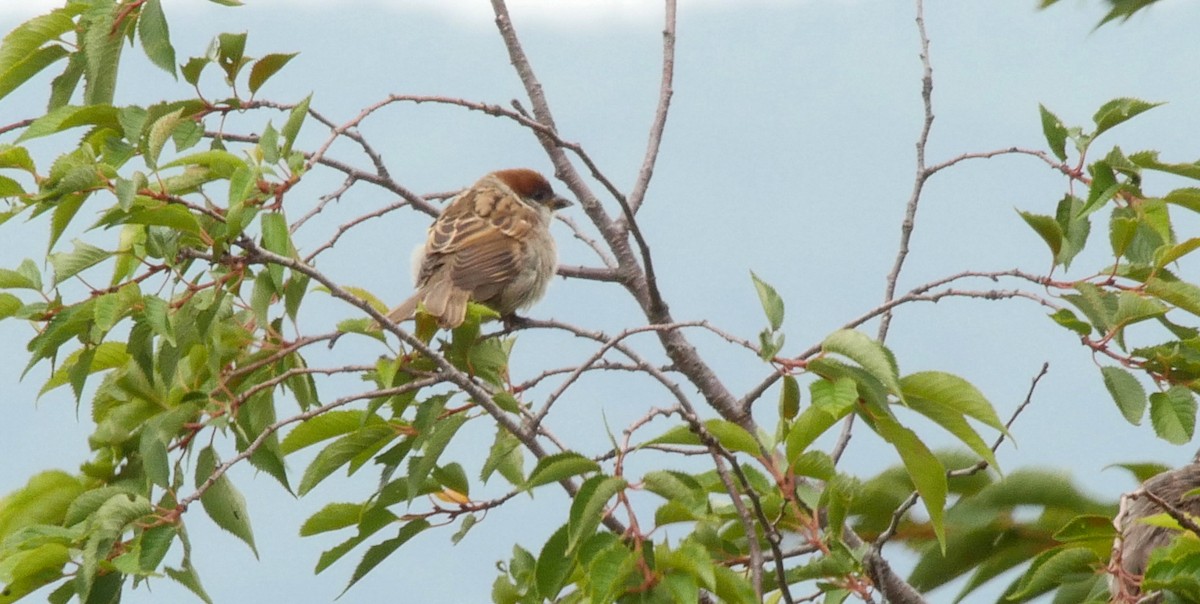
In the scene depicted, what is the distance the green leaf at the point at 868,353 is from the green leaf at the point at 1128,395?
868 millimetres

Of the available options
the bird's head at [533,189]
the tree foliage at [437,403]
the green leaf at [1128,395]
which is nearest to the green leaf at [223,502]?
the tree foliage at [437,403]

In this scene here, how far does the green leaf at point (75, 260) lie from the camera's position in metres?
2.93

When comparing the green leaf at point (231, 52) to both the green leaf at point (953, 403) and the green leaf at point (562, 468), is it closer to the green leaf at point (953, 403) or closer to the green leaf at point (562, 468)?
the green leaf at point (562, 468)

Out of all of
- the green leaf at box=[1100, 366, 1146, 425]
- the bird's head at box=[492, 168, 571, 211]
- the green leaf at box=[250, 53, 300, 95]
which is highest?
the bird's head at box=[492, 168, 571, 211]

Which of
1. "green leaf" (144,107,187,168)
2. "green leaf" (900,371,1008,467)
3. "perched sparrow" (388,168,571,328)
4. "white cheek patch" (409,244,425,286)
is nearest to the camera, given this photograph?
"green leaf" (900,371,1008,467)

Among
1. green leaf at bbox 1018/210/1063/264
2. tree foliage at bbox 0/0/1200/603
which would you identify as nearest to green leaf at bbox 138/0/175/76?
tree foliage at bbox 0/0/1200/603

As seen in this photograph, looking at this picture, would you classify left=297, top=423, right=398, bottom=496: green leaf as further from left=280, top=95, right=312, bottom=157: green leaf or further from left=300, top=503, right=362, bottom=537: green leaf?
left=280, top=95, right=312, bottom=157: green leaf

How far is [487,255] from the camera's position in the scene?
5.26 meters

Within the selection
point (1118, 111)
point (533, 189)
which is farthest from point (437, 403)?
point (533, 189)

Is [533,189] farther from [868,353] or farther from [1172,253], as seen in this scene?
[868,353]

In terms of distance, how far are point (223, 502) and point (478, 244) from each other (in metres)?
2.10

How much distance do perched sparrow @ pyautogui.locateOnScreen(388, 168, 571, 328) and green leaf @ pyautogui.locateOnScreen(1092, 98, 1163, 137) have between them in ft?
6.93

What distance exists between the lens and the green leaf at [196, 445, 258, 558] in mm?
3346

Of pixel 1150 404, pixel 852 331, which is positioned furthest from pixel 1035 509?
pixel 852 331
